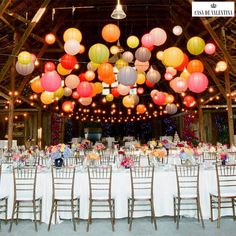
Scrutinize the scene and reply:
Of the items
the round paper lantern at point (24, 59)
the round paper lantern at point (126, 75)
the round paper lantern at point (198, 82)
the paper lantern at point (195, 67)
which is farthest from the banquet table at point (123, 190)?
the paper lantern at point (195, 67)

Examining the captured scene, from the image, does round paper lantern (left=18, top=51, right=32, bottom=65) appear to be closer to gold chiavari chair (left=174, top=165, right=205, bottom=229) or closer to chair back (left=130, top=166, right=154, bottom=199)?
chair back (left=130, top=166, right=154, bottom=199)

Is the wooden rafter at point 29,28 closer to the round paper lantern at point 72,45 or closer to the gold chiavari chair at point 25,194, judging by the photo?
the round paper lantern at point 72,45

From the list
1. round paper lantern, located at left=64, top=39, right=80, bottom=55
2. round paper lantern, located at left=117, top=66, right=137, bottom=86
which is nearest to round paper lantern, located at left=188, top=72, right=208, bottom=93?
round paper lantern, located at left=117, top=66, right=137, bottom=86

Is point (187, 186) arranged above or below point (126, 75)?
below

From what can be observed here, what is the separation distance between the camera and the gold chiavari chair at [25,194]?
414 centimetres

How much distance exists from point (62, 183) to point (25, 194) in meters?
0.68

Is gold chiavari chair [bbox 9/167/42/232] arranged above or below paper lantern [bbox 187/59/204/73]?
below

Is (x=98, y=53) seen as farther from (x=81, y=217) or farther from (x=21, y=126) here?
(x=21, y=126)

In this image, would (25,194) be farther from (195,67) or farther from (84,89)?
(195,67)

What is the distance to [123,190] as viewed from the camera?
4.51 m

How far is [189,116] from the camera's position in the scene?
17.3 meters

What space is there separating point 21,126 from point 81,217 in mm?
16152

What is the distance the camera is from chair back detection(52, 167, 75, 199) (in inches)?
169

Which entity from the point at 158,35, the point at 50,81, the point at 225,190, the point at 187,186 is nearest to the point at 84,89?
the point at 50,81
